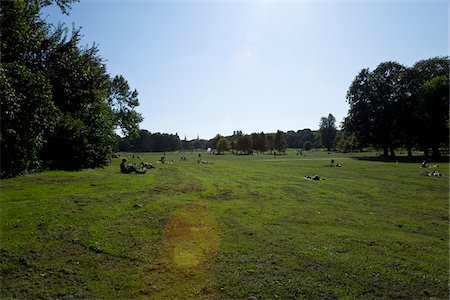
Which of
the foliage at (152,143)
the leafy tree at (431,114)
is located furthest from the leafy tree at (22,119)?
the foliage at (152,143)

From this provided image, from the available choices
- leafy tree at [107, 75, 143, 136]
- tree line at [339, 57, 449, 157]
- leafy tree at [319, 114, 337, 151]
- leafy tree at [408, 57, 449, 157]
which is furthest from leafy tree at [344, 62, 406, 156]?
leafy tree at [319, 114, 337, 151]

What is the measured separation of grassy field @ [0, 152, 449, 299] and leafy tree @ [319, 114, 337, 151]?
150m

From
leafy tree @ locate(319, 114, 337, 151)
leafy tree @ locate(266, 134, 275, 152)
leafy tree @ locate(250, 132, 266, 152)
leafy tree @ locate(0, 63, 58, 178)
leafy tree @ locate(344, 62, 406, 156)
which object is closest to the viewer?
leafy tree @ locate(0, 63, 58, 178)

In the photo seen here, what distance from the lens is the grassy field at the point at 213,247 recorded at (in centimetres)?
682

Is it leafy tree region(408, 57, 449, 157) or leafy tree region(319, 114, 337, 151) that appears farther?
leafy tree region(319, 114, 337, 151)

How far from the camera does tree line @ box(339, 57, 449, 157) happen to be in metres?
56.3

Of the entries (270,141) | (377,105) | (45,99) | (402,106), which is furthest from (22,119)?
(270,141)

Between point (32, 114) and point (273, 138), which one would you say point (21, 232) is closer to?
point (32, 114)

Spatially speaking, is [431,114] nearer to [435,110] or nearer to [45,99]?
[435,110]

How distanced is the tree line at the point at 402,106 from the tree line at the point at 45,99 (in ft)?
178

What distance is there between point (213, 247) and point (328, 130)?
533 ft

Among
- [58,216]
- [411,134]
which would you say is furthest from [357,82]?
[58,216]

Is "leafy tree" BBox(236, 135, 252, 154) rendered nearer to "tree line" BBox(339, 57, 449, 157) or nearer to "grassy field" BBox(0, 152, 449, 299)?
"tree line" BBox(339, 57, 449, 157)

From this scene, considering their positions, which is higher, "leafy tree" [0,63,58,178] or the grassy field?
"leafy tree" [0,63,58,178]
